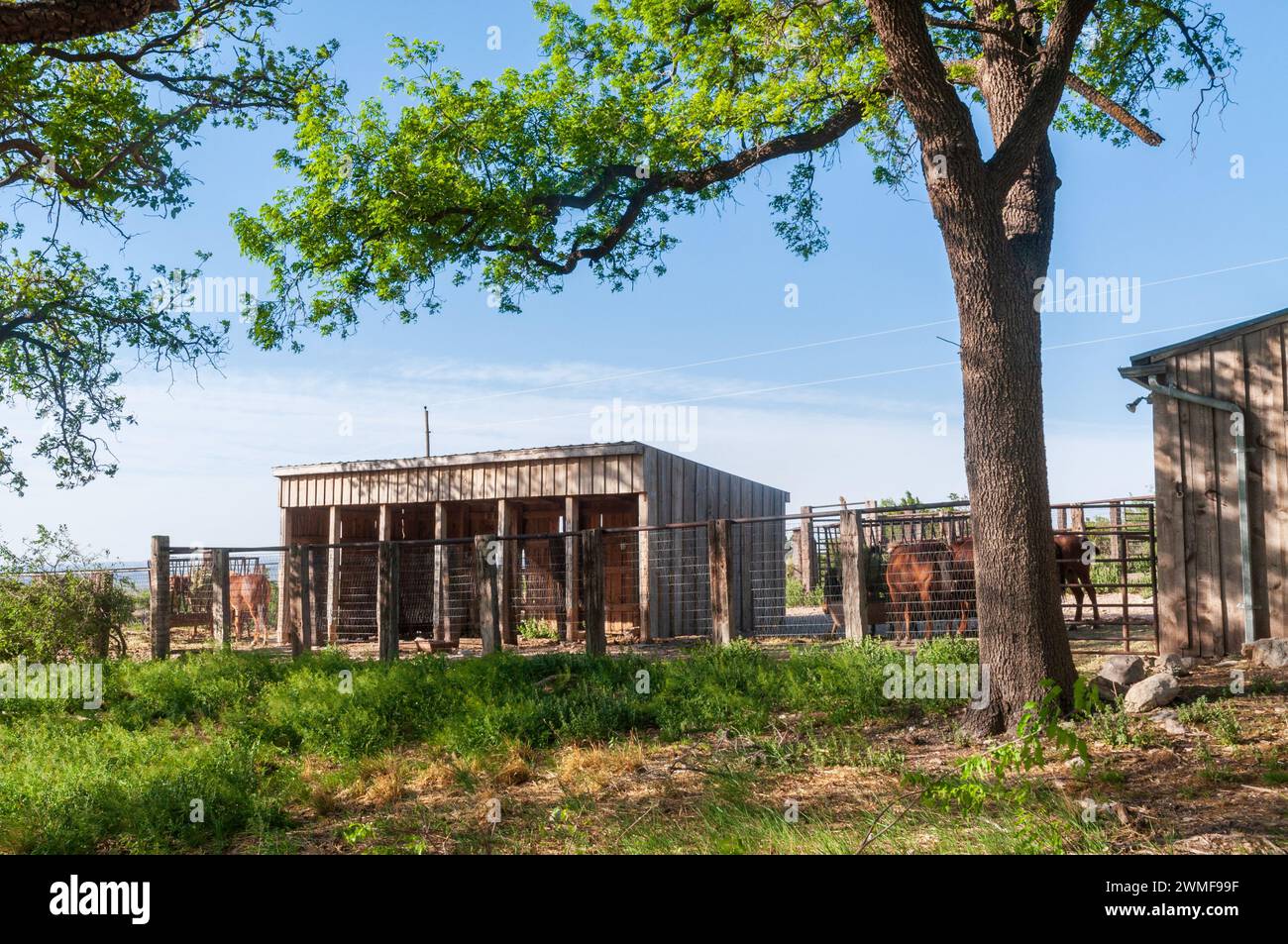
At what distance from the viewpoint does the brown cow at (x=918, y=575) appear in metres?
14.7

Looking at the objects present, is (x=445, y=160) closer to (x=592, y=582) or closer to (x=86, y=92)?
(x=592, y=582)

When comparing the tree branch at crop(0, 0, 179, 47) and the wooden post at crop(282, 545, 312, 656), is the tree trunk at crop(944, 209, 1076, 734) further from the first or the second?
the wooden post at crop(282, 545, 312, 656)

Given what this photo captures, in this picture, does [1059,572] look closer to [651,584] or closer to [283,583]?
[651,584]

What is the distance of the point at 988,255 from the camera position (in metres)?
8.92

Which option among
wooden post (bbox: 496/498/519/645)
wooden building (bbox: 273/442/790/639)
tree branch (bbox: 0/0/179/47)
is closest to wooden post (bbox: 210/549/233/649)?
wooden building (bbox: 273/442/790/639)

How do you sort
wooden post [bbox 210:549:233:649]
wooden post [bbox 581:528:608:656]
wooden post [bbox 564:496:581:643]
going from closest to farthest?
wooden post [bbox 581:528:608:656] < wooden post [bbox 210:549:233:649] < wooden post [bbox 564:496:581:643]

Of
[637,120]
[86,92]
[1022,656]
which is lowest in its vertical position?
[1022,656]

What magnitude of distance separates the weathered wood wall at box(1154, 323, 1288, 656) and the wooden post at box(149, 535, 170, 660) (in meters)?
15.6

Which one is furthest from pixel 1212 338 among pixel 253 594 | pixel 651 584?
pixel 253 594

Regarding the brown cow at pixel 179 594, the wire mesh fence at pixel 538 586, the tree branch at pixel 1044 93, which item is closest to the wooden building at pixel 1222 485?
the tree branch at pixel 1044 93

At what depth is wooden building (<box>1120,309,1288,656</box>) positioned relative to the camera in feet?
37.0

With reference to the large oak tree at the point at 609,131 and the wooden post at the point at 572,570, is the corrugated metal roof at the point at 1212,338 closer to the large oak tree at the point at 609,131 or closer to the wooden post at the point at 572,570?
the large oak tree at the point at 609,131

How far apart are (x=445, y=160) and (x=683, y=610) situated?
9.64m
